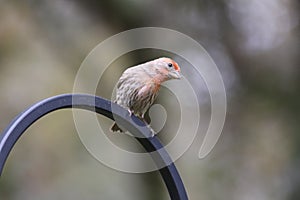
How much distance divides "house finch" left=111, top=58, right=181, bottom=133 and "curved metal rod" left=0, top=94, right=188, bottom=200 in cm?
36

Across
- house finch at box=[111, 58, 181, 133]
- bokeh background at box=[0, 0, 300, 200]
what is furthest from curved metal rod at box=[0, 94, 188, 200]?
bokeh background at box=[0, 0, 300, 200]

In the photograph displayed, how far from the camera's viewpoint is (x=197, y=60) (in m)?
3.19

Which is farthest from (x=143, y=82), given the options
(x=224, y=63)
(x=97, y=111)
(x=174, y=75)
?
(x=224, y=63)

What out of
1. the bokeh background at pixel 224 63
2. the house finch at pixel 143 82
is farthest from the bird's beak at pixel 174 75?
the bokeh background at pixel 224 63

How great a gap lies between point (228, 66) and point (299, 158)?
67cm

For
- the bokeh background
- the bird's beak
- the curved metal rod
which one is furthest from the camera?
the bokeh background

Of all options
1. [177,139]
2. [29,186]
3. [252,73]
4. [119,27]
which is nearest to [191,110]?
[177,139]

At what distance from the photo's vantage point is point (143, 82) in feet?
6.43

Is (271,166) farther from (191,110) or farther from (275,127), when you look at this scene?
(191,110)

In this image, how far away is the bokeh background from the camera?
10.7 ft

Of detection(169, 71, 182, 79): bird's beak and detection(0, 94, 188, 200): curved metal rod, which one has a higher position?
detection(169, 71, 182, 79): bird's beak

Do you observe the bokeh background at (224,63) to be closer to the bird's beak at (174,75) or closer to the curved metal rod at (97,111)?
the bird's beak at (174,75)

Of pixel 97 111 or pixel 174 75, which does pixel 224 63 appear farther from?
pixel 97 111

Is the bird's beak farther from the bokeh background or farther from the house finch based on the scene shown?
the bokeh background
